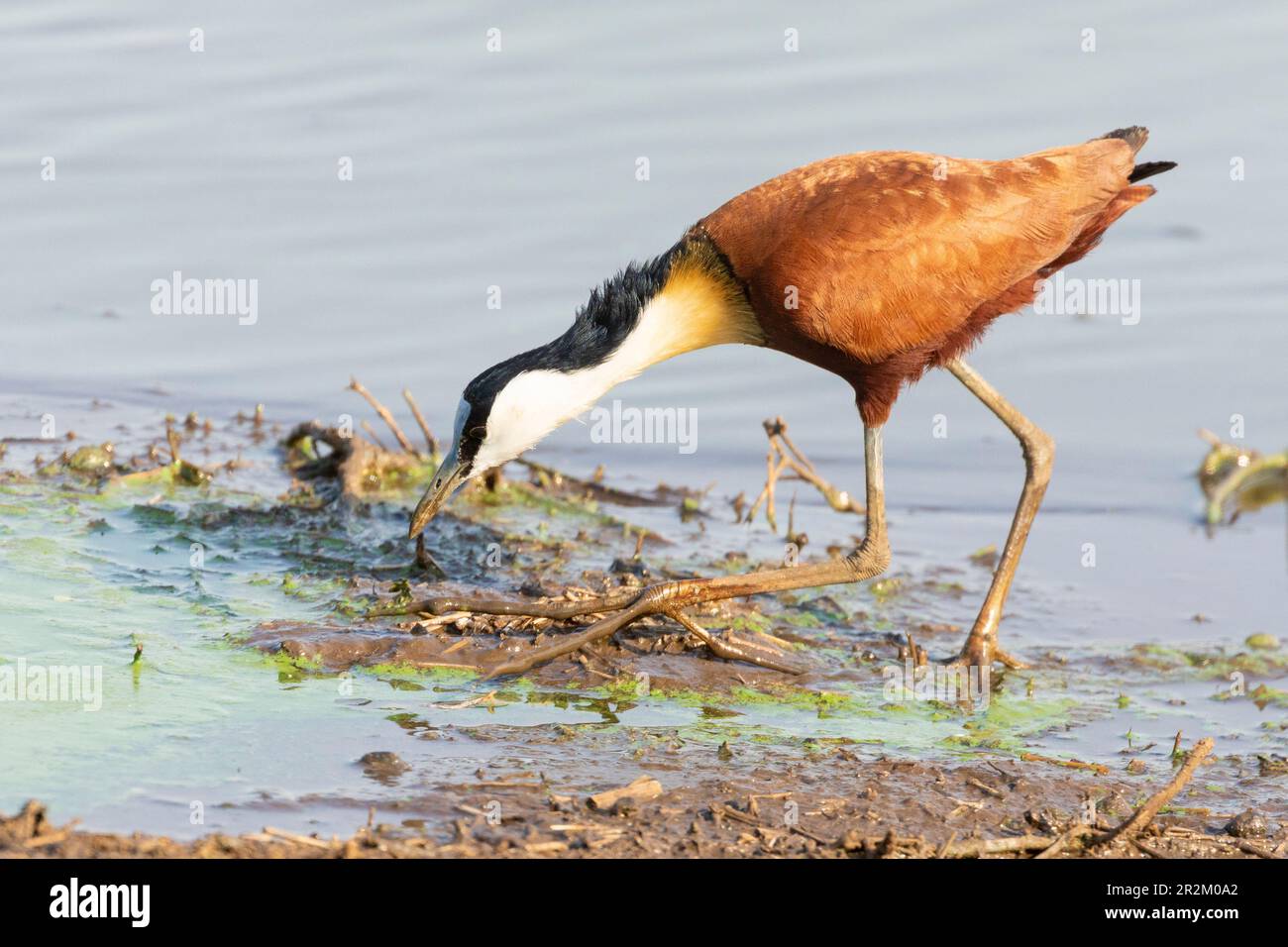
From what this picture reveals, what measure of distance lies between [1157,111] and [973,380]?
21.8 ft

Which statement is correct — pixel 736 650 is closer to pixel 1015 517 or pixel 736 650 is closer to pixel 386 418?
pixel 1015 517

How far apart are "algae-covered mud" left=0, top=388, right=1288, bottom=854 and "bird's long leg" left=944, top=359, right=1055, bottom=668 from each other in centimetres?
21

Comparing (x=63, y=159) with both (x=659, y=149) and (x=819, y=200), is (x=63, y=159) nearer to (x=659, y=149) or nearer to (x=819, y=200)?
(x=659, y=149)

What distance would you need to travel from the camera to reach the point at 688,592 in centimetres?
687

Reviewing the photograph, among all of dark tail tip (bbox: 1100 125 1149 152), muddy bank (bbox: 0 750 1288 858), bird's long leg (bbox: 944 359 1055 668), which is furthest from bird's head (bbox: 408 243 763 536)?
dark tail tip (bbox: 1100 125 1149 152)

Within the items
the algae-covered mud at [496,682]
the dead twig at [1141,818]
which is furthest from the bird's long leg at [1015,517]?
the dead twig at [1141,818]

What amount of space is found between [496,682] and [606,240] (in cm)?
622

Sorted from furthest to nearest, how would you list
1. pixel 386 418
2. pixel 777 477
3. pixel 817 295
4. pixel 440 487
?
pixel 777 477
pixel 386 418
pixel 440 487
pixel 817 295

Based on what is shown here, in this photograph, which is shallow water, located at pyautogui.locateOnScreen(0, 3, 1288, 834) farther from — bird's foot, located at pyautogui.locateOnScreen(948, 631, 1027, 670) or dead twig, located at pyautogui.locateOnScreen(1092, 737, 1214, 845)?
dead twig, located at pyautogui.locateOnScreen(1092, 737, 1214, 845)

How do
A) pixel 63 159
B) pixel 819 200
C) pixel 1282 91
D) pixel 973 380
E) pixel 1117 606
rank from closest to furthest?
pixel 819 200 < pixel 973 380 < pixel 1117 606 < pixel 63 159 < pixel 1282 91

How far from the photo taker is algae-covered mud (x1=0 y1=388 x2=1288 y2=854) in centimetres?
523

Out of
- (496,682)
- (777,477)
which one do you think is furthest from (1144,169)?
(496,682)
